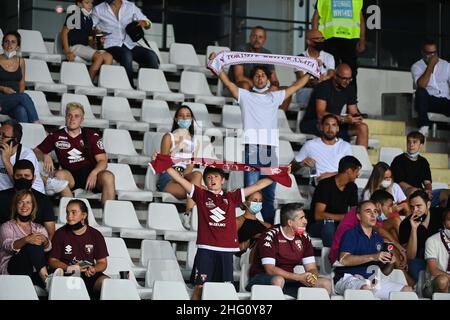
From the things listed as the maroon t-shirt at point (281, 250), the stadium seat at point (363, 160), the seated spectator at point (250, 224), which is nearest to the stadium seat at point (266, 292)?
the maroon t-shirt at point (281, 250)

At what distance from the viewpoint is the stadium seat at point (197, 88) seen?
51.0 ft

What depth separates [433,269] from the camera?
510 inches

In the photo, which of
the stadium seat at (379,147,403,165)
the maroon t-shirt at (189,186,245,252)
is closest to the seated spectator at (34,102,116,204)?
the maroon t-shirt at (189,186,245,252)

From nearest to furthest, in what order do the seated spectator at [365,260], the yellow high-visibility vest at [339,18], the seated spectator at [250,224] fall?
the seated spectator at [365,260], the seated spectator at [250,224], the yellow high-visibility vest at [339,18]

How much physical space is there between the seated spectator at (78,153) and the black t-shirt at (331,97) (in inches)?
116

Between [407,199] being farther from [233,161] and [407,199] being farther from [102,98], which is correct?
[102,98]

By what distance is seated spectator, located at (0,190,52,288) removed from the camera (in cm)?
1141

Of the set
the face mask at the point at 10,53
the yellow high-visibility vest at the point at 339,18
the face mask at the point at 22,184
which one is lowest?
the face mask at the point at 22,184

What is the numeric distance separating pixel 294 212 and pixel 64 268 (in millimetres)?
2106

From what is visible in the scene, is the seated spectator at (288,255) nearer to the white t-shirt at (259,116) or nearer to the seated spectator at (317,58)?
the white t-shirt at (259,116)

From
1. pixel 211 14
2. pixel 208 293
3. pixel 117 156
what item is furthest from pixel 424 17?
pixel 208 293

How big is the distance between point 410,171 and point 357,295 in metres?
3.15

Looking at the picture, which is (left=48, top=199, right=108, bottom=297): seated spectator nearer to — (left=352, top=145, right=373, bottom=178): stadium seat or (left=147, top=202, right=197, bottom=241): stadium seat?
(left=147, top=202, right=197, bottom=241): stadium seat

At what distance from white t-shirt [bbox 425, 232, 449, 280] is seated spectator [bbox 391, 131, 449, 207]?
1.72 m
